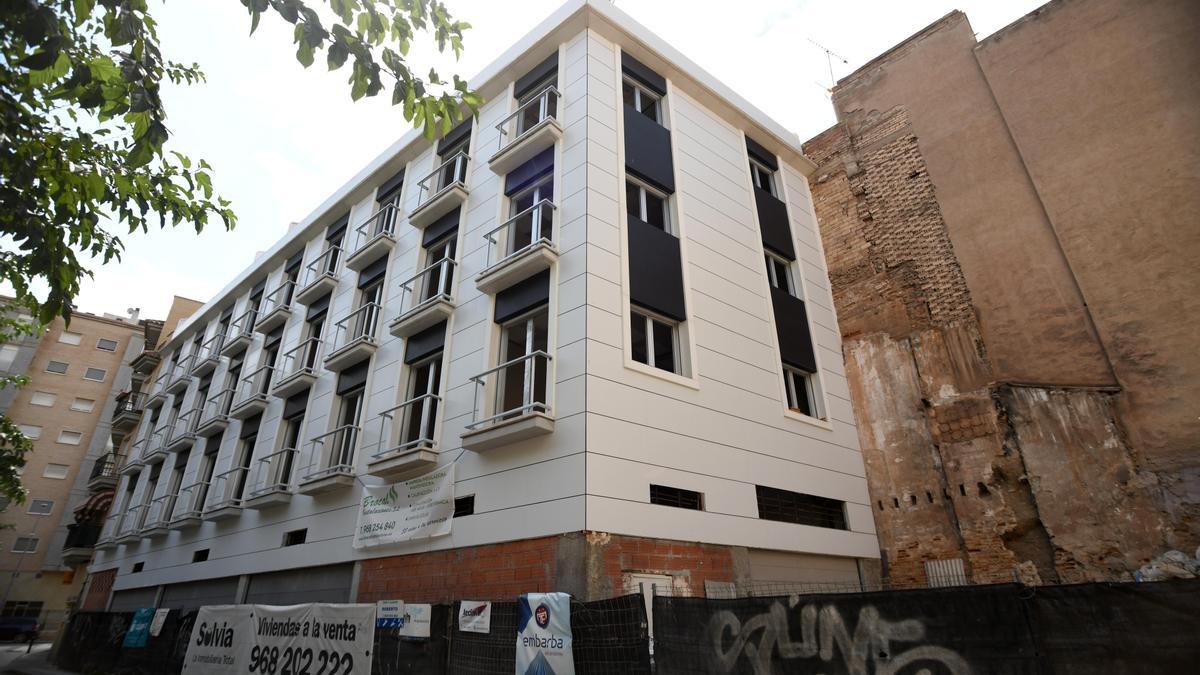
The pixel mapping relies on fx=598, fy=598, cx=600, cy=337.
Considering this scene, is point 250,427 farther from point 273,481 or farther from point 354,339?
point 354,339

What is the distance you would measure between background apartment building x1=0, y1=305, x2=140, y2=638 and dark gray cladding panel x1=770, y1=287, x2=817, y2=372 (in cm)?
3798

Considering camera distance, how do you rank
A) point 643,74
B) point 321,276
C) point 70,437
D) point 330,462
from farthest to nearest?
point 70,437 < point 321,276 < point 330,462 < point 643,74

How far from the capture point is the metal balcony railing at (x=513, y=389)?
9.16 m

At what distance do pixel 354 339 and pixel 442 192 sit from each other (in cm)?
414

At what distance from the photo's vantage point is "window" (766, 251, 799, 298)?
14.1 metres

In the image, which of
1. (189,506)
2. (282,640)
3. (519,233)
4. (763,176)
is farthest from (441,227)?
(189,506)

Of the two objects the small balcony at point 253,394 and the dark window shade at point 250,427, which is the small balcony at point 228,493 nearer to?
the dark window shade at point 250,427

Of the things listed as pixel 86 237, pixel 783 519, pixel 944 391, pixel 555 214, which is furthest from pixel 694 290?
pixel 86 237

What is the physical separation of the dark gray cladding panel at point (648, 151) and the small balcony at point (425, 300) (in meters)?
4.22

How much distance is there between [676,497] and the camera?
9367 millimetres

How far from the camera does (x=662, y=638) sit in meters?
5.91

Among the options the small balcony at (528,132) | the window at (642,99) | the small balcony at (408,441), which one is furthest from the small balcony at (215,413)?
the window at (642,99)

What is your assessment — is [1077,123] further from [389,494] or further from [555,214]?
[389,494]

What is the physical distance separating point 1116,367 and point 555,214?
10085mm
